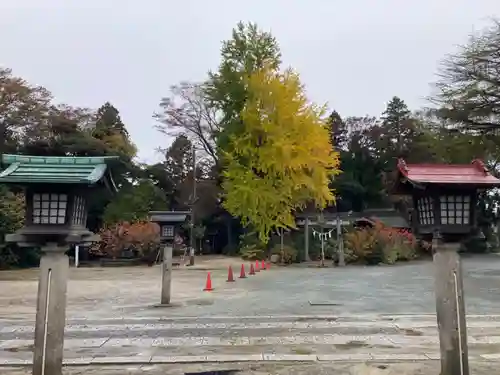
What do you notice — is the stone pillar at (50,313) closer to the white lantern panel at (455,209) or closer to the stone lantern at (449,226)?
the stone lantern at (449,226)

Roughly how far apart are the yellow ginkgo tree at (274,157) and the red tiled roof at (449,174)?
95.0ft

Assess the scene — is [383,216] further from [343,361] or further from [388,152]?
[343,361]

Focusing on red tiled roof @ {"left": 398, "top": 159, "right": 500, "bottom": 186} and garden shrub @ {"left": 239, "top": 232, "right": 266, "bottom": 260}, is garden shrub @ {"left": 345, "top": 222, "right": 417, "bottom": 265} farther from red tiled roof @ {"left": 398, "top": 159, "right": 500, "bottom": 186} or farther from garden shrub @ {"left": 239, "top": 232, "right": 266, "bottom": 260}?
red tiled roof @ {"left": 398, "top": 159, "right": 500, "bottom": 186}

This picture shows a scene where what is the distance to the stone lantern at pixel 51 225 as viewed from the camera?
6852mm

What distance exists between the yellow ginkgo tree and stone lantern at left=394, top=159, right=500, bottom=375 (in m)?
29.1

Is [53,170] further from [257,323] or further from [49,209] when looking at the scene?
[257,323]

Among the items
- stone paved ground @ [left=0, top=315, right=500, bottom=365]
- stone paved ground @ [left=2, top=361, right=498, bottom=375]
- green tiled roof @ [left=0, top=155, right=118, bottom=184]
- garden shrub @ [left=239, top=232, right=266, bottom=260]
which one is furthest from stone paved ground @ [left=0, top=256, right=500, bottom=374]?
garden shrub @ [left=239, top=232, right=266, bottom=260]

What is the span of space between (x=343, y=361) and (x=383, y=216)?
40763 mm

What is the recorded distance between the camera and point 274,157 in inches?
1449

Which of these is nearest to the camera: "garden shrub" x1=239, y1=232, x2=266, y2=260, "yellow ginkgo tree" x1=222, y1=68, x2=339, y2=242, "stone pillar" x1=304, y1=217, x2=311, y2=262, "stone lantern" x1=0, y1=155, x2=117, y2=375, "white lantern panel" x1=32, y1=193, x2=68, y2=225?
"stone lantern" x1=0, y1=155, x2=117, y2=375

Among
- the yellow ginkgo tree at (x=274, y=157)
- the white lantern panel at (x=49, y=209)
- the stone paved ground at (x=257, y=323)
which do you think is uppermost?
the yellow ginkgo tree at (x=274, y=157)

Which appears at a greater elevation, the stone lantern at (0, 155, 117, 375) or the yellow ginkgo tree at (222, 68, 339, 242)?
the yellow ginkgo tree at (222, 68, 339, 242)

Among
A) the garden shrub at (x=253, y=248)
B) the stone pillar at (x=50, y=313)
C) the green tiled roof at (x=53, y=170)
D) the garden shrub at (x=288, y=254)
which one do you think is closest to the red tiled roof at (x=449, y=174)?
the green tiled roof at (x=53, y=170)

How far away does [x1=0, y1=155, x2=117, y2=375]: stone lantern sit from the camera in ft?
22.5
